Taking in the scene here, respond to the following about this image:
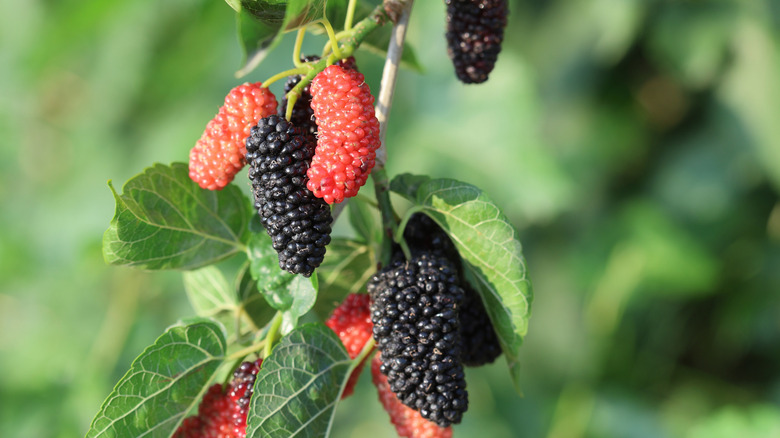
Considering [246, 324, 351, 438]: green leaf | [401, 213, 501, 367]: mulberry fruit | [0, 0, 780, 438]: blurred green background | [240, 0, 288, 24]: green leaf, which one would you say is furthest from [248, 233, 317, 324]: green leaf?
[0, 0, 780, 438]: blurred green background

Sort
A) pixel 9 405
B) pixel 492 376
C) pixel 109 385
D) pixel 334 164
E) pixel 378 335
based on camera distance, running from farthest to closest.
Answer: pixel 492 376
pixel 9 405
pixel 109 385
pixel 378 335
pixel 334 164

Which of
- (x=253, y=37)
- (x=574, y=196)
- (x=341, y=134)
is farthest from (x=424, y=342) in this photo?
(x=574, y=196)

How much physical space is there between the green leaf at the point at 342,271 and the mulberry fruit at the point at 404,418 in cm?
12

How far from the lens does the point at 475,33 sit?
2.58 ft

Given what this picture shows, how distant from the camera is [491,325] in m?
0.77

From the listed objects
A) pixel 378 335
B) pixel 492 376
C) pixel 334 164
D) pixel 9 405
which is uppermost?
pixel 334 164

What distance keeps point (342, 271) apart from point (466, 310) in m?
0.17

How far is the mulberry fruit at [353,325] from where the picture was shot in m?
0.78

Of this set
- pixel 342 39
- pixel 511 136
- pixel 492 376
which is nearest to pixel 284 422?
pixel 342 39

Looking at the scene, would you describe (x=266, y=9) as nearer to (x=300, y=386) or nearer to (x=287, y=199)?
(x=287, y=199)

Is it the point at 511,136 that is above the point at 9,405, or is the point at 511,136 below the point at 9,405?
above

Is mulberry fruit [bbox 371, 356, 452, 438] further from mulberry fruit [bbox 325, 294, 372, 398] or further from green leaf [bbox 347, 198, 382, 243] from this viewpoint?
green leaf [bbox 347, 198, 382, 243]

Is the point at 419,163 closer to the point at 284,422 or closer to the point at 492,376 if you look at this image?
the point at 492,376

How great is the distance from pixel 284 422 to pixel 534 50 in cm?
169
